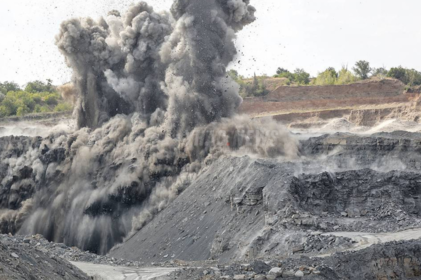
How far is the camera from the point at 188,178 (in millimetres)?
50812

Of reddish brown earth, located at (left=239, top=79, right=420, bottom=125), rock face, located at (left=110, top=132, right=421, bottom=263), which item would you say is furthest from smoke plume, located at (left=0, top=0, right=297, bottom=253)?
reddish brown earth, located at (left=239, top=79, right=420, bottom=125)

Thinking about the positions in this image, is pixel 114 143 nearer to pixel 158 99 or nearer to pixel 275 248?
pixel 158 99

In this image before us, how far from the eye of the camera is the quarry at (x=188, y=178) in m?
31.5

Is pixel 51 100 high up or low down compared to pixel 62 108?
up

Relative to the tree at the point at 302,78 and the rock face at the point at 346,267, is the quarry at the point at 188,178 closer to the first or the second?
the rock face at the point at 346,267

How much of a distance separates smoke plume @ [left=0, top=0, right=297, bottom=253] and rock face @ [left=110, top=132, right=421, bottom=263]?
5.73 metres

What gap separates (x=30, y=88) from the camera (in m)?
122

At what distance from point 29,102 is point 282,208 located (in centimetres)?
7486

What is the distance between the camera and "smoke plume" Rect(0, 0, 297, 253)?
53.2 metres

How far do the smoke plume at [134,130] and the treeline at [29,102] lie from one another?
3711 centimetres

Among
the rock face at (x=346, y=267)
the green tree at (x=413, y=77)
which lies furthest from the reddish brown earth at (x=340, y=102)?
the rock face at (x=346, y=267)

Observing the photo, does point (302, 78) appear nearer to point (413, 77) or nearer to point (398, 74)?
point (398, 74)

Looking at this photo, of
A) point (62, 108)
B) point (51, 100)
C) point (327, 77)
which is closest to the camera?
point (62, 108)

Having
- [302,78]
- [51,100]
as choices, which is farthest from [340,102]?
[51,100]
